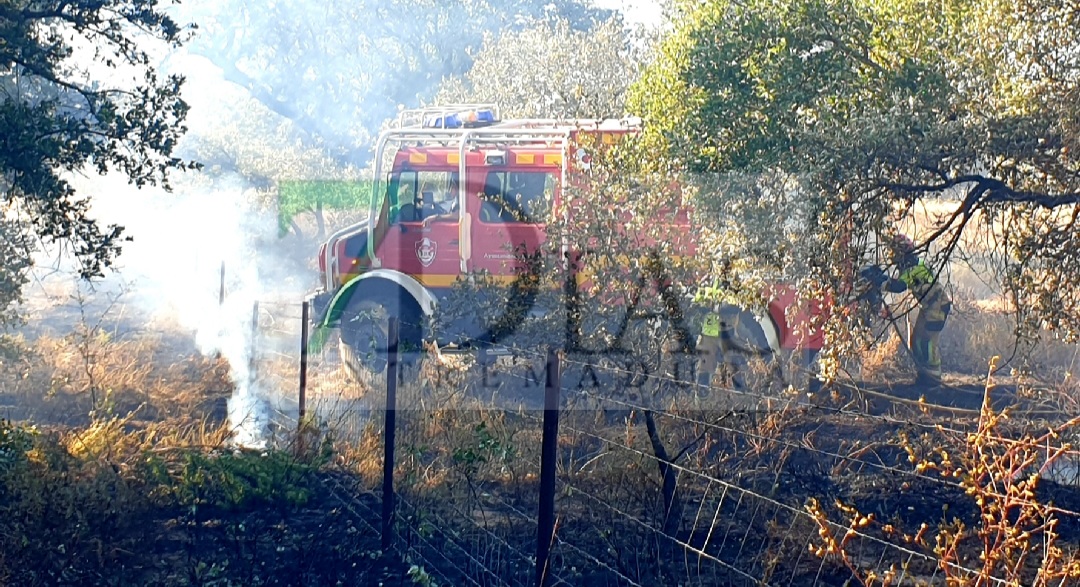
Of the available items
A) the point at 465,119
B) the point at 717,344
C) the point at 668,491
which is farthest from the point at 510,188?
the point at 668,491

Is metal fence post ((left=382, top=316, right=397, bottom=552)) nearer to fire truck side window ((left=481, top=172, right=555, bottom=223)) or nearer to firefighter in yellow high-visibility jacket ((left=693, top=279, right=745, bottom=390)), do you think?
firefighter in yellow high-visibility jacket ((left=693, top=279, right=745, bottom=390))

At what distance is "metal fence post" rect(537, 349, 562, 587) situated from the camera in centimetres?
438

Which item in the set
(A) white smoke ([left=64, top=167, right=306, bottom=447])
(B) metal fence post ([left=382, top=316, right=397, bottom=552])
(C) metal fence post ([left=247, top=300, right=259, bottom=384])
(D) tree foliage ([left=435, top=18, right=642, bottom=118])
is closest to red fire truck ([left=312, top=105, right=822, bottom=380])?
(C) metal fence post ([left=247, top=300, right=259, bottom=384])

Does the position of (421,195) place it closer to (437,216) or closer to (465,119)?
(437,216)

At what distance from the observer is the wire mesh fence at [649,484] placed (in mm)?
5215

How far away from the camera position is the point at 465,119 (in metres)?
11.3

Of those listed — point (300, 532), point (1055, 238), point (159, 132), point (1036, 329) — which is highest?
point (159, 132)

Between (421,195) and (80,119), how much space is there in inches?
187

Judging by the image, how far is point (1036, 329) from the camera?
20.6ft

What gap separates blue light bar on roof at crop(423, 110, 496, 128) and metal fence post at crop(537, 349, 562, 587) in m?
7.09

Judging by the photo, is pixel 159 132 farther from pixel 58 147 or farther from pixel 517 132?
pixel 517 132

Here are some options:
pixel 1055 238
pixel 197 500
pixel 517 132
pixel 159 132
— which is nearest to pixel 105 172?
pixel 159 132

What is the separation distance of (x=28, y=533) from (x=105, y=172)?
2177 mm


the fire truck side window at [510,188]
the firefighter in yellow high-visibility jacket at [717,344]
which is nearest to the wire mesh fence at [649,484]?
the firefighter in yellow high-visibility jacket at [717,344]
